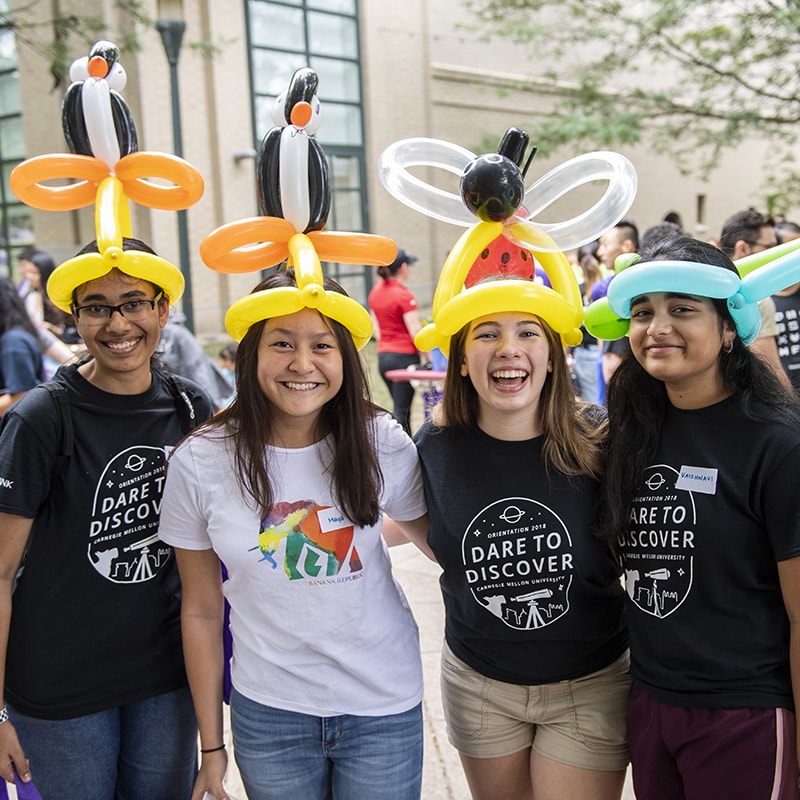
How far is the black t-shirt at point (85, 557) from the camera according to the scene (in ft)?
6.48

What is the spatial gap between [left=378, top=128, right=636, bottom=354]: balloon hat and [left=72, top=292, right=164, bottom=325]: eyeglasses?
0.76 m

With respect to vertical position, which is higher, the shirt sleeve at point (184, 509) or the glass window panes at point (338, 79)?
the glass window panes at point (338, 79)

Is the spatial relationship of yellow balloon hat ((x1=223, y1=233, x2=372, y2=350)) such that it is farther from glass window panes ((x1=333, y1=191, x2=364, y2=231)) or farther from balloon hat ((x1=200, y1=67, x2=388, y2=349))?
glass window panes ((x1=333, y1=191, x2=364, y2=231))

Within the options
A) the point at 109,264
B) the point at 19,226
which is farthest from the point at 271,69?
the point at 109,264

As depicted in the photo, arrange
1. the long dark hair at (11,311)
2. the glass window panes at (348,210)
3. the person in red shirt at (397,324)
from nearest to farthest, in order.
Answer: the long dark hair at (11,311)
the person in red shirt at (397,324)
the glass window panes at (348,210)

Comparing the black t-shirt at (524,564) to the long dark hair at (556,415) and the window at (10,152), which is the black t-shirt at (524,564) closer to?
the long dark hair at (556,415)

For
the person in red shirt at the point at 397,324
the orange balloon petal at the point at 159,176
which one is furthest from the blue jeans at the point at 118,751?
the person in red shirt at the point at 397,324

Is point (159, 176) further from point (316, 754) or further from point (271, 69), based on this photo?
point (271, 69)

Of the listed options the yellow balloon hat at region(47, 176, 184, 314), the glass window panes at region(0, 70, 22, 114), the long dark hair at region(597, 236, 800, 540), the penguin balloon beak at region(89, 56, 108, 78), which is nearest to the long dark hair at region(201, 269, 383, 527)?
the yellow balloon hat at region(47, 176, 184, 314)

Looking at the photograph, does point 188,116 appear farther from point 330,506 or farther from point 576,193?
point 330,506

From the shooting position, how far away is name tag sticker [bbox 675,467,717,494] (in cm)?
182

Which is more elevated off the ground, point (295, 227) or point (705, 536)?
point (295, 227)

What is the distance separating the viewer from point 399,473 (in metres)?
2.12

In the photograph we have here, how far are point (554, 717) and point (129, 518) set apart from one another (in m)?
1.17
